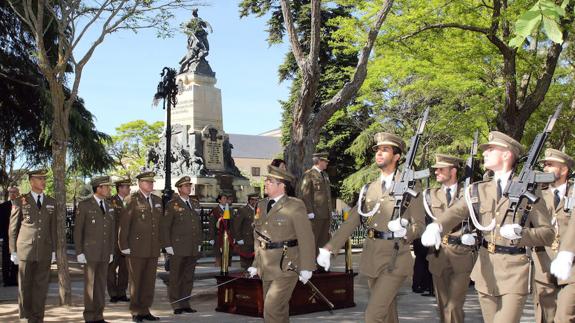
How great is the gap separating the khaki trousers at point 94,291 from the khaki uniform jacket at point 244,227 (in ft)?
20.9

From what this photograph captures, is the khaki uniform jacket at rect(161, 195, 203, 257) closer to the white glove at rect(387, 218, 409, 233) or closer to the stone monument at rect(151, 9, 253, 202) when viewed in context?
the white glove at rect(387, 218, 409, 233)

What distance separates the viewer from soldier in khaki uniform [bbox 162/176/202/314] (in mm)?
10688

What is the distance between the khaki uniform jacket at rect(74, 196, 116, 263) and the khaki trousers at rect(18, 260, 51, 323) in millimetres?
564

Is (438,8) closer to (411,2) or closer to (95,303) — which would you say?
(411,2)

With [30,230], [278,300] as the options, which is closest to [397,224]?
[278,300]

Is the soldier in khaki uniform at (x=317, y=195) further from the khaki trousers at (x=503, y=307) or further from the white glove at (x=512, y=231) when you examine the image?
the white glove at (x=512, y=231)

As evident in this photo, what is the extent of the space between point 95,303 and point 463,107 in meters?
20.4

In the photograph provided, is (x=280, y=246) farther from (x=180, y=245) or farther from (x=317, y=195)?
(x=180, y=245)

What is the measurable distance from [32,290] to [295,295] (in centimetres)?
378

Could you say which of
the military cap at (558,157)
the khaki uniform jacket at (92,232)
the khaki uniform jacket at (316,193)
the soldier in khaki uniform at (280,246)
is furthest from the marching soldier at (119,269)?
the military cap at (558,157)

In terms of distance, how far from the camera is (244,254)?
595 inches

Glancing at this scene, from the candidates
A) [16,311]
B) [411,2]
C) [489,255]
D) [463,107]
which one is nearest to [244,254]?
[16,311]

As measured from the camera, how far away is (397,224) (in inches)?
252

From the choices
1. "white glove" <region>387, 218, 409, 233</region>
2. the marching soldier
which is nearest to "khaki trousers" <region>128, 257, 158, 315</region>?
the marching soldier
